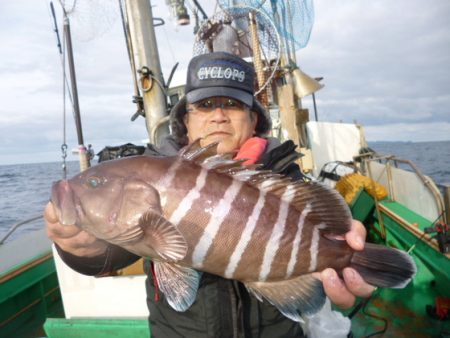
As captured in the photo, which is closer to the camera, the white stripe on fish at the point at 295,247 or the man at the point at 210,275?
the white stripe on fish at the point at 295,247

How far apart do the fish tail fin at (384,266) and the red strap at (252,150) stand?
1.00 metres

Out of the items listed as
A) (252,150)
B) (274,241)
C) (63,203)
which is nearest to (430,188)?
(252,150)

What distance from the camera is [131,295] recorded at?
3.53 metres

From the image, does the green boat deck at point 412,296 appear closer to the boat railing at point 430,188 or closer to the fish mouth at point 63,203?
the boat railing at point 430,188

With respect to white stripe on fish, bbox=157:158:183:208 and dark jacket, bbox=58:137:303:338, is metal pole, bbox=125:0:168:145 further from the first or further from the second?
white stripe on fish, bbox=157:158:183:208

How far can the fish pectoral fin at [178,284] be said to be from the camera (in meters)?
1.80

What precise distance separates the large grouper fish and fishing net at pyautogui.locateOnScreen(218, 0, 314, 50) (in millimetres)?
5399

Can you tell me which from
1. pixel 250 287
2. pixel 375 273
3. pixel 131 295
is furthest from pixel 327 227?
pixel 131 295

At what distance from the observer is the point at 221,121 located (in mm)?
2686

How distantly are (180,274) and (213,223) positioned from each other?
0.37m

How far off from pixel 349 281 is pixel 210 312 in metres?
0.88

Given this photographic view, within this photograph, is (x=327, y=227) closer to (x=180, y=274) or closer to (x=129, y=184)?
(x=180, y=274)

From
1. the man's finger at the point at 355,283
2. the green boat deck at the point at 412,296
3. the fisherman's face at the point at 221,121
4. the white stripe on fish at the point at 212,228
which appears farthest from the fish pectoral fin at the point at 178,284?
the green boat deck at the point at 412,296

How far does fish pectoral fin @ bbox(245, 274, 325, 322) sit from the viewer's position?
191cm
